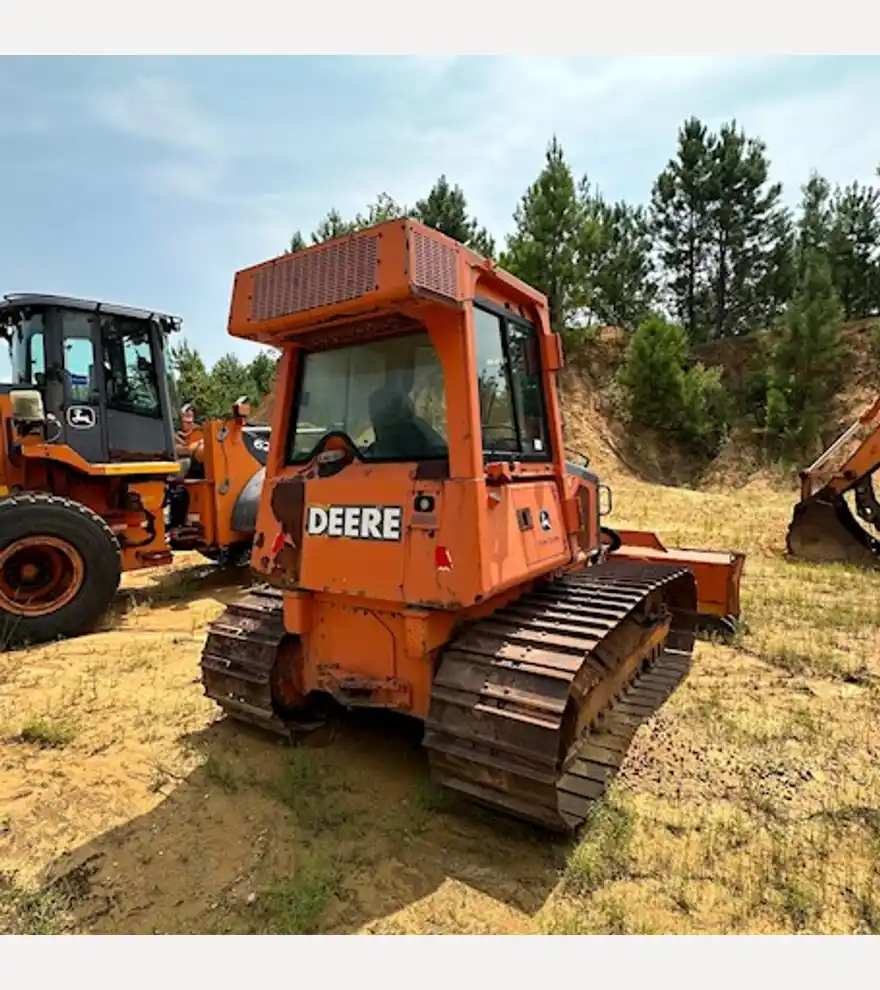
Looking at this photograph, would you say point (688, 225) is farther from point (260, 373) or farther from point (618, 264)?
point (260, 373)

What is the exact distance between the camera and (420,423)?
10.9 ft

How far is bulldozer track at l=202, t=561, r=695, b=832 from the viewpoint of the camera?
279cm

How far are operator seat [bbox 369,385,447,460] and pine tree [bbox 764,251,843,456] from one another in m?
22.8

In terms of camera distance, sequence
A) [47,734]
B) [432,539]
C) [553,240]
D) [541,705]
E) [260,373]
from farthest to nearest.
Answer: [260,373], [553,240], [47,734], [432,539], [541,705]

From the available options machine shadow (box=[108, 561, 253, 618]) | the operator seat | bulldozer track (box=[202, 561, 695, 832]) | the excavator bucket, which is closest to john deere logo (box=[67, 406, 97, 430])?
machine shadow (box=[108, 561, 253, 618])

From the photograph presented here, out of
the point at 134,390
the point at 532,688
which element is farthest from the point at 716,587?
the point at 134,390

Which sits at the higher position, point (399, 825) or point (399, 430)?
point (399, 430)

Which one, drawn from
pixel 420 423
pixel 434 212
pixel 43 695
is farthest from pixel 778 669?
pixel 434 212

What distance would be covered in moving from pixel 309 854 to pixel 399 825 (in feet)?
1.43

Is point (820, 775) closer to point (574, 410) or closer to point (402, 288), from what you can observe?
point (402, 288)

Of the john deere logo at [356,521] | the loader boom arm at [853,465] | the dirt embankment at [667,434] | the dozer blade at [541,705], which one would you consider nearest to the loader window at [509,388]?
the john deere logo at [356,521]

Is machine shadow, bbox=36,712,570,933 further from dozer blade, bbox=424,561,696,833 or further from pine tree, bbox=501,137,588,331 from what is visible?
pine tree, bbox=501,137,588,331

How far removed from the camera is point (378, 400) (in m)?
3.46

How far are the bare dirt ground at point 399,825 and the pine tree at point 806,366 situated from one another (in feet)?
66.4
